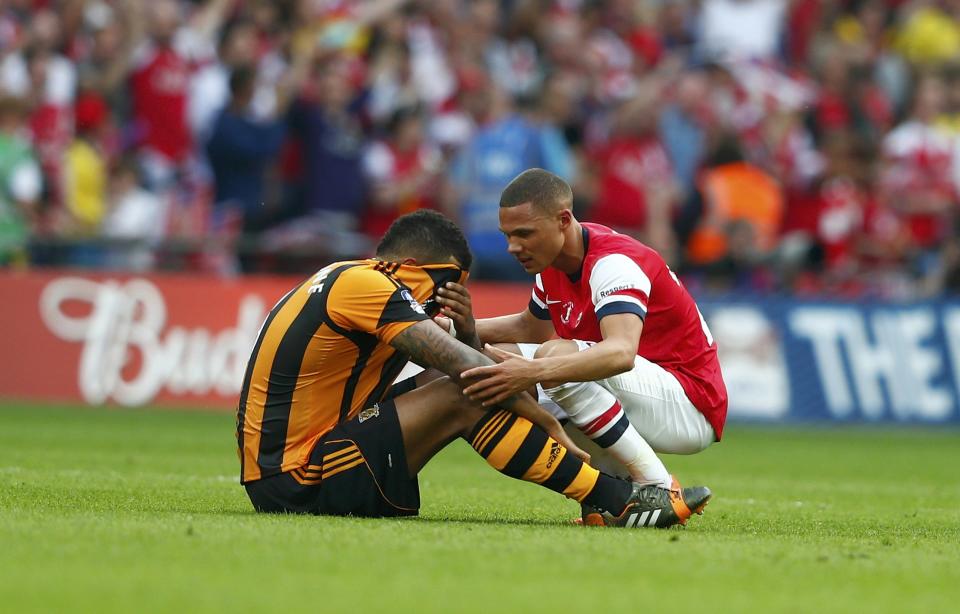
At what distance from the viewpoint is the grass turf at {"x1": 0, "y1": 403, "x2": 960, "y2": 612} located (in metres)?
4.79

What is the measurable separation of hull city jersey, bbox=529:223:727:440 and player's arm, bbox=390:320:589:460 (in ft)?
2.07

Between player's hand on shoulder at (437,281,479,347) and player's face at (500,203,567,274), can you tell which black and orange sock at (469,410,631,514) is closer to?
player's hand on shoulder at (437,281,479,347)

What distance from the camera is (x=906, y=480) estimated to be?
438 inches

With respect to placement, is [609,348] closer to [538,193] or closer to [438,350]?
[438,350]

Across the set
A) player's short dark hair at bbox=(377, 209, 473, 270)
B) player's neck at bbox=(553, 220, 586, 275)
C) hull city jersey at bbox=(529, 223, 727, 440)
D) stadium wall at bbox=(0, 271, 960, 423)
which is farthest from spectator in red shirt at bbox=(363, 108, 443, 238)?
player's short dark hair at bbox=(377, 209, 473, 270)

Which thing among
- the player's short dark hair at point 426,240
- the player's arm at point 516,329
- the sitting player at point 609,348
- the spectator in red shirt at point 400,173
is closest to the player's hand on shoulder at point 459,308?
the sitting player at point 609,348

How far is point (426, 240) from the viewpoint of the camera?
7020 mm

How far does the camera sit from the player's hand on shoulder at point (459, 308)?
7.05m

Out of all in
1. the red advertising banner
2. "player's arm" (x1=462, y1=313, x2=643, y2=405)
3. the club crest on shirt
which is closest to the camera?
"player's arm" (x1=462, y1=313, x2=643, y2=405)

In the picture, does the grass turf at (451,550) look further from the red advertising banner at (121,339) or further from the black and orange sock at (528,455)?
the red advertising banner at (121,339)

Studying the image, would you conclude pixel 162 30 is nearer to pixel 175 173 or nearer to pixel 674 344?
pixel 175 173

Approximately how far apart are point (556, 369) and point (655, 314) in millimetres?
934

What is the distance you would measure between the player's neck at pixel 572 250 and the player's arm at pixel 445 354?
0.88 metres

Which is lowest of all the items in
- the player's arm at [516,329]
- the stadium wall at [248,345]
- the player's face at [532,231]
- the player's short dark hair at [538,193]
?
the stadium wall at [248,345]
